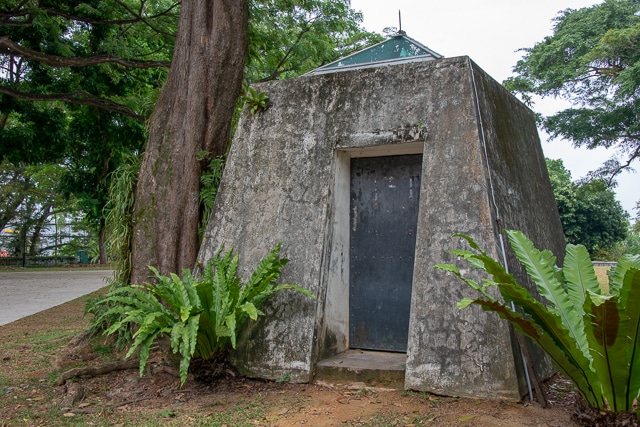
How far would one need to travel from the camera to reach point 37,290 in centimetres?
1412

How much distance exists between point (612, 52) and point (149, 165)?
49.6 ft

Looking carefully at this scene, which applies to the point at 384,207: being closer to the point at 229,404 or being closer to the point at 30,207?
the point at 229,404

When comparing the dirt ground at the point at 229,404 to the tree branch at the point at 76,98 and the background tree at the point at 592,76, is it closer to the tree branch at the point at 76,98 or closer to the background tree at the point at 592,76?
the tree branch at the point at 76,98

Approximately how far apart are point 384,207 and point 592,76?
50.6 feet

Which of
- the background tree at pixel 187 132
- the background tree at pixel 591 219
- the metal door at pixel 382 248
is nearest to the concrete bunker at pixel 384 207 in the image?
the metal door at pixel 382 248

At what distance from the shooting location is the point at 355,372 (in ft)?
15.8

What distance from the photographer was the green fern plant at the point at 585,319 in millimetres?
3365

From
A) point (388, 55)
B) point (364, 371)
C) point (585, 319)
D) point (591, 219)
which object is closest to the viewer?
point (585, 319)

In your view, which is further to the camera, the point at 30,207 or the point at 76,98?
the point at 30,207

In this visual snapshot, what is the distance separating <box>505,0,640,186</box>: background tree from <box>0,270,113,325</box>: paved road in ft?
45.2

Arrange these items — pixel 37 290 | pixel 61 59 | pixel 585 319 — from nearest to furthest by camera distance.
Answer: pixel 585 319
pixel 61 59
pixel 37 290

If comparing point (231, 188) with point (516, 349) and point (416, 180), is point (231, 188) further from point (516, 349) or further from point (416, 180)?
point (516, 349)

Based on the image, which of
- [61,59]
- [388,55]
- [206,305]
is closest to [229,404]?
[206,305]

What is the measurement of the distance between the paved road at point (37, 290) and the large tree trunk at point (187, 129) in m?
2.60
